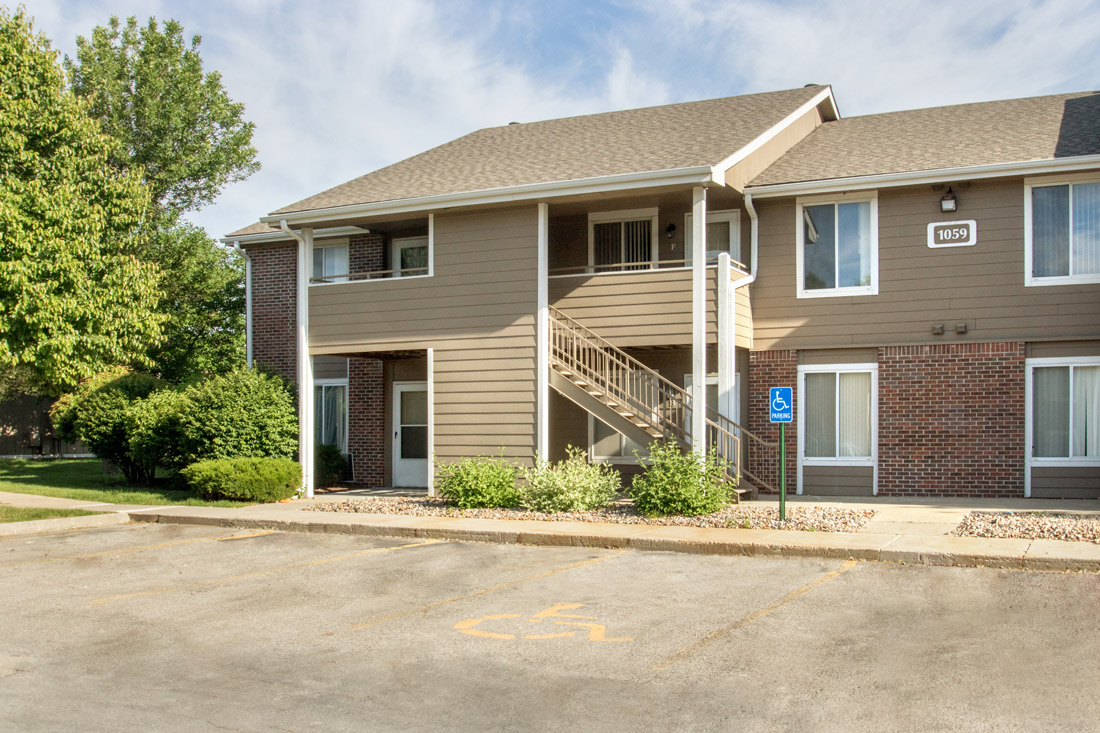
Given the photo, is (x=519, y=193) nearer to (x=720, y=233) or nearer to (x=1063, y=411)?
(x=720, y=233)

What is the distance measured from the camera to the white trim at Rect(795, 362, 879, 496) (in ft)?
54.4

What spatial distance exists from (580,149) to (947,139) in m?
6.44

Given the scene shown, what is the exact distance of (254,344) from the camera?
72.3ft

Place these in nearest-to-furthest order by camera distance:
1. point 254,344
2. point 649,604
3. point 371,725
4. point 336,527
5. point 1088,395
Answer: point 371,725, point 649,604, point 336,527, point 1088,395, point 254,344

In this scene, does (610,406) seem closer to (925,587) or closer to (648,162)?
(648,162)

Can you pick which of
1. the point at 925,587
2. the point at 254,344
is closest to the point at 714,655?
the point at 925,587

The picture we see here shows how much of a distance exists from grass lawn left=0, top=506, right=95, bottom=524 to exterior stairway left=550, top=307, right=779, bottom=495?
26.0 feet

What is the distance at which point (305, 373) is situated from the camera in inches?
708

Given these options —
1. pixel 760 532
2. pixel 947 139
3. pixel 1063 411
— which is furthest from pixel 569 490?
pixel 947 139

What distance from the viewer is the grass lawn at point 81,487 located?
17.8 meters

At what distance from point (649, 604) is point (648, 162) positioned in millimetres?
9144

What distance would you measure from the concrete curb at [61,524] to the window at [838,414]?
11138mm

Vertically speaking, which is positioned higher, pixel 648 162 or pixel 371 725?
pixel 648 162

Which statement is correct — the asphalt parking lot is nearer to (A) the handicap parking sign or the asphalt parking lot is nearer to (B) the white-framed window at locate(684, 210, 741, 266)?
(A) the handicap parking sign
